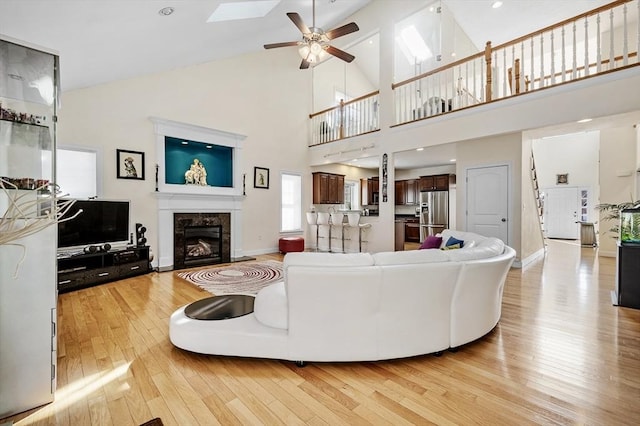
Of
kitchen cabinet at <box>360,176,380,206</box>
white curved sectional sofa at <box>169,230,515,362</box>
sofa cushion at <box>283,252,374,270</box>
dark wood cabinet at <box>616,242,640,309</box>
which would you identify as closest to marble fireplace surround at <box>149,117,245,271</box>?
white curved sectional sofa at <box>169,230,515,362</box>

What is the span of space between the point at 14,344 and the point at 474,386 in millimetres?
2744

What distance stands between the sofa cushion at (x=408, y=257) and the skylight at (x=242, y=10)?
3.23 meters

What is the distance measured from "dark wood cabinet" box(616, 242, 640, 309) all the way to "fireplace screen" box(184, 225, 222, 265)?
6.30 metres

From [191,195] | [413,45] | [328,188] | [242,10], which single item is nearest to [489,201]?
[328,188]

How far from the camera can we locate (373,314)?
6.55ft

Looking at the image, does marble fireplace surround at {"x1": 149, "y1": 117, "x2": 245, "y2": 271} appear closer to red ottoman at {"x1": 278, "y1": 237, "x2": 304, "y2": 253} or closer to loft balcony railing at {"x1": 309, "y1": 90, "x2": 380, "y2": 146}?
red ottoman at {"x1": 278, "y1": 237, "x2": 304, "y2": 253}

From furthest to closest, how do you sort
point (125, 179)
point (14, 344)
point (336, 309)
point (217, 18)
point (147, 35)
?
point (125, 179)
point (217, 18)
point (147, 35)
point (336, 309)
point (14, 344)

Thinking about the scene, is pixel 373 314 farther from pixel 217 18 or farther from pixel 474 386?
pixel 217 18

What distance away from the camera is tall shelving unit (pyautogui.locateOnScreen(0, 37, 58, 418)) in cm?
161

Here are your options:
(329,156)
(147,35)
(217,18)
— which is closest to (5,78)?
(147,35)

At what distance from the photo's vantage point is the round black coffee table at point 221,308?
234cm

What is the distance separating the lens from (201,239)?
601 centimetres

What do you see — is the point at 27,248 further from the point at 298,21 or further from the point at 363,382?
the point at 298,21

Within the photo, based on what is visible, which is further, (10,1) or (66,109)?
(66,109)
